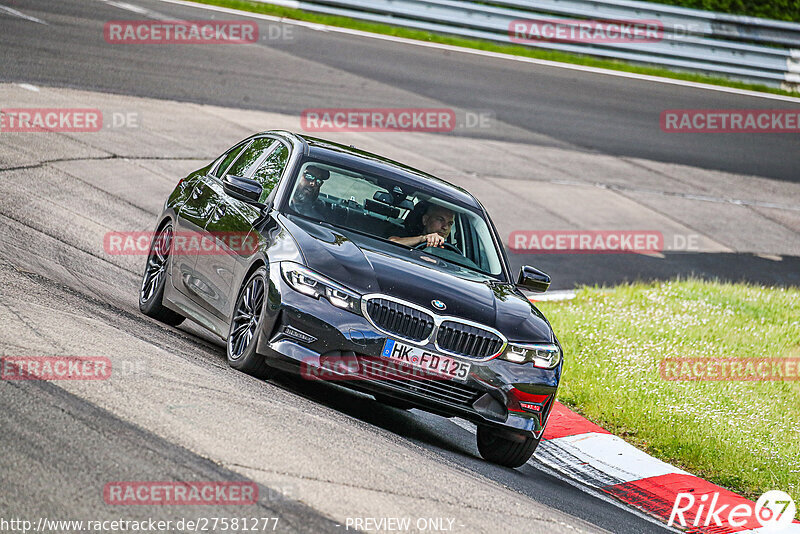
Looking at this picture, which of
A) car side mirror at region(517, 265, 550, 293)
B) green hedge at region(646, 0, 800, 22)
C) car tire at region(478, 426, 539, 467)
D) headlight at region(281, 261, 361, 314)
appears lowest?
car tire at region(478, 426, 539, 467)

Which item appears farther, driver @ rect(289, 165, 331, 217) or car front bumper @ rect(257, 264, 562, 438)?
driver @ rect(289, 165, 331, 217)

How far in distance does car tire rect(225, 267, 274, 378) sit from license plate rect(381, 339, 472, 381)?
2.83 feet

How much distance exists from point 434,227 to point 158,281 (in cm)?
245

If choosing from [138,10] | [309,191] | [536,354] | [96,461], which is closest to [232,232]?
[309,191]

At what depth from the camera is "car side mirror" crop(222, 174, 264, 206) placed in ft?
26.7

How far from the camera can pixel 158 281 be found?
955cm

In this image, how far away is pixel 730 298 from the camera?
46.1ft

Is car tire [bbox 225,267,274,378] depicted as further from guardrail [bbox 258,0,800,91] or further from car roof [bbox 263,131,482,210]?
guardrail [bbox 258,0,800,91]

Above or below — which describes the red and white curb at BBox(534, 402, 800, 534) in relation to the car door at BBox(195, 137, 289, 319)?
below

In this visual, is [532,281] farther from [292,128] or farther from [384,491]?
[292,128]

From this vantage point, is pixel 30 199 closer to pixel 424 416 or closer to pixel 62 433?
pixel 424 416

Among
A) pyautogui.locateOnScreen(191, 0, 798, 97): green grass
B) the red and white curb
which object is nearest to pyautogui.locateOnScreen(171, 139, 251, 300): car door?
the red and white curb

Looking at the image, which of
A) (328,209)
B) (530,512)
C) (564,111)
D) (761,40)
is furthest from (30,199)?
(761,40)

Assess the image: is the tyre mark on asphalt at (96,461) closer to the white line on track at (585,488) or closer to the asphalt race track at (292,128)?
the asphalt race track at (292,128)
